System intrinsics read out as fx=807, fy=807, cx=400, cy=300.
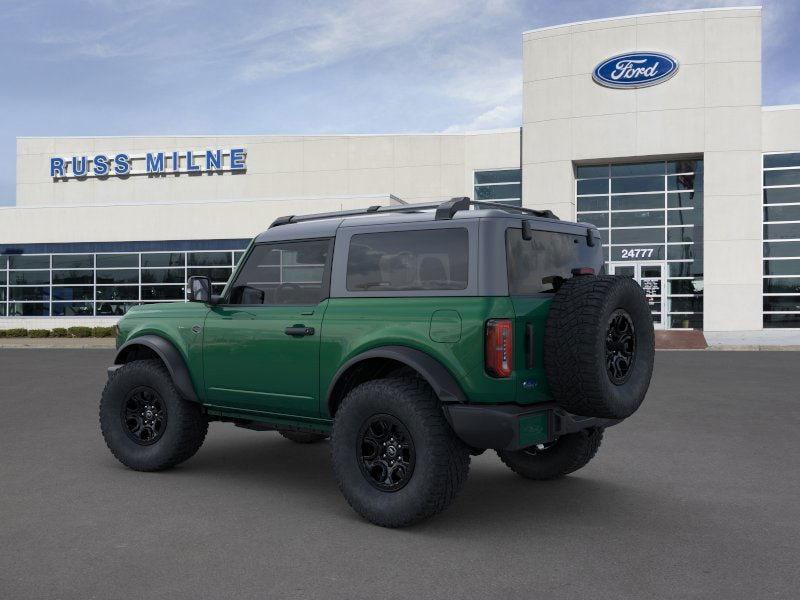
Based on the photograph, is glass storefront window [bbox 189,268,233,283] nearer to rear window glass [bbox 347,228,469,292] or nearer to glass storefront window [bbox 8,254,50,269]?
glass storefront window [bbox 8,254,50,269]

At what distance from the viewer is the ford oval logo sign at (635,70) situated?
30016mm

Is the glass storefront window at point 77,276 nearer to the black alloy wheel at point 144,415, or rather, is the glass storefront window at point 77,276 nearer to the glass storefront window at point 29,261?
the glass storefront window at point 29,261

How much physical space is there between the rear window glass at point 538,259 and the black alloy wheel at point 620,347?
0.50 meters

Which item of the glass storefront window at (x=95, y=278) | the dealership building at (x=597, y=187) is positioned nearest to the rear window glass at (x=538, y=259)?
the dealership building at (x=597, y=187)

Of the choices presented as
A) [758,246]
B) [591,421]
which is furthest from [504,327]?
[758,246]

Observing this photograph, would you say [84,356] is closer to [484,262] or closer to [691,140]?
[484,262]

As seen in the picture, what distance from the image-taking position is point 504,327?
4.92m

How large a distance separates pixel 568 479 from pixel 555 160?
86.2ft

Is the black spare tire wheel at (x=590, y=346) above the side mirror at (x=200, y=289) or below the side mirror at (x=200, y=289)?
below

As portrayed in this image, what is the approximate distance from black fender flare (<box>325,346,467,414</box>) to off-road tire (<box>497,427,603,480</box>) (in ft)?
5.01

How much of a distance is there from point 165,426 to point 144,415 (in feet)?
0.93

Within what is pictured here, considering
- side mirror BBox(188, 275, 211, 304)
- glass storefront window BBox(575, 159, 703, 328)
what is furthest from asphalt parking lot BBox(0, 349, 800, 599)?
glass storefront window BBox(575, 159, 703, 328)

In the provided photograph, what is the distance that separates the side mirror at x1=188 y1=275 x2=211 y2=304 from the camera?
6.42 meters

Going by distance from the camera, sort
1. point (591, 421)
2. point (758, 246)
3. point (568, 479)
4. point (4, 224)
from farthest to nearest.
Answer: point (4, 224) < point (758, 246) < point (568, 479) < point (591, 421)
